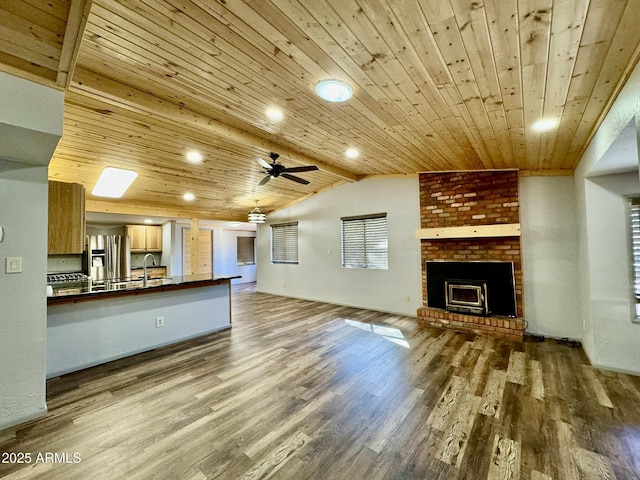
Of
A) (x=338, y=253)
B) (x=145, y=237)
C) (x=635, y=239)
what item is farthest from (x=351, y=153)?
(x=145, y=237)

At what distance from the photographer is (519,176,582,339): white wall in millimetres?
3904

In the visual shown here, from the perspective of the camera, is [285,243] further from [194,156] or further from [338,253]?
[194,156]

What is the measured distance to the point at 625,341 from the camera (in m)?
2.87

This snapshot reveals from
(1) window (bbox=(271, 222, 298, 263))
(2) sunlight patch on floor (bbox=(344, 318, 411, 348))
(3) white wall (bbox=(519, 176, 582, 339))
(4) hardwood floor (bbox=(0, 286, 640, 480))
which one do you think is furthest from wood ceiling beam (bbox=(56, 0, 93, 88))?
(1) window (bbox=(271, 222, 298, 263))

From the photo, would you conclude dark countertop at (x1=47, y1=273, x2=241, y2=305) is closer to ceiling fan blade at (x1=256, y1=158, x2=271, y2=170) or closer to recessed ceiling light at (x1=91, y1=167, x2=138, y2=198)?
recessed ceiling light at (x1=91, y1=167, x2=138, y2=198)

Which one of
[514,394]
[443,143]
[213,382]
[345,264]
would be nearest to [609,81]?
[443,143]

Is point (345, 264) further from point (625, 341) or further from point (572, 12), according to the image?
point (572, 12)

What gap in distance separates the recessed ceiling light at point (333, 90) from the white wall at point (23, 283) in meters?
1.88

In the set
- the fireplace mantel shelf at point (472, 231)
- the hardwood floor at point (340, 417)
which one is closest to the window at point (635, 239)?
the hardwood floor at point (340, 417)

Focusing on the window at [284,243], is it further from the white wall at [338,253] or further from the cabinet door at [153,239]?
the cabinet door at [153,239]

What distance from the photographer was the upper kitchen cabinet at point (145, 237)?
24.3ft

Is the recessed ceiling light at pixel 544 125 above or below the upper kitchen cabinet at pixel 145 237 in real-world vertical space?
above

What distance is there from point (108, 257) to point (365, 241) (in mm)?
6147

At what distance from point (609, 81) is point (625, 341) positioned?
2.71 metres
